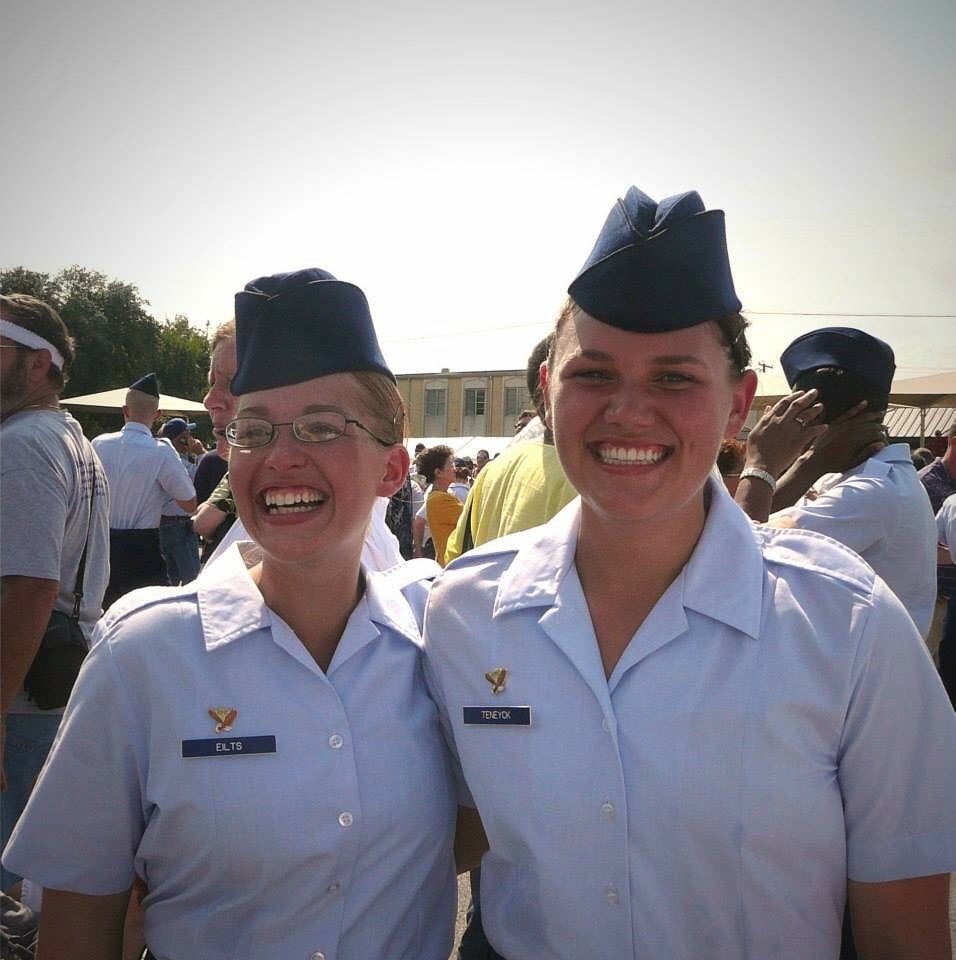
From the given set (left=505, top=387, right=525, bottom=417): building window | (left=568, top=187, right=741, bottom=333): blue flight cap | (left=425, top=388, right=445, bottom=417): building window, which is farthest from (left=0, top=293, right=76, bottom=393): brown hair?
(left=425, top=388, right=445, bottom=417): building window

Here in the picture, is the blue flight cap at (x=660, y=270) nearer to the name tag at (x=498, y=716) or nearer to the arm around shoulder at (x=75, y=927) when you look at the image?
the name tag at (x=498, y=716)

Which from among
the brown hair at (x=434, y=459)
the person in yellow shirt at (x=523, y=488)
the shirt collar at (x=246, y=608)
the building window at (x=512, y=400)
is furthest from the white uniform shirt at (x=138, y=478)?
the building window at (x=512, y=400)

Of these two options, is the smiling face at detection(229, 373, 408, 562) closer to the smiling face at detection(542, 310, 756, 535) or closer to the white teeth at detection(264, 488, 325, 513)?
the white teeth at detection(264, 488, 325, 513)

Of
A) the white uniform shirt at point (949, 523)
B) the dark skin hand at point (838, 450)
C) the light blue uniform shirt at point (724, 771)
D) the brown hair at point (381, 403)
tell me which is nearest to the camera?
the light blue uniform shirt at point (724, 771)

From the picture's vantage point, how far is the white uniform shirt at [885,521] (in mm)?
3117

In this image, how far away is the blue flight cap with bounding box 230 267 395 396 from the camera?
1773mm

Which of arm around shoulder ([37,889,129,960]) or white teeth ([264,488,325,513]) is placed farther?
white teeth ([264,488,325,513])

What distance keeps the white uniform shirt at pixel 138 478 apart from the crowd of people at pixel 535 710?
4796mm

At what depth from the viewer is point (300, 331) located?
70.2 inches

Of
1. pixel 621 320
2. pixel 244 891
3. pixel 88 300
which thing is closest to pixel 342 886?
pixel 244 891

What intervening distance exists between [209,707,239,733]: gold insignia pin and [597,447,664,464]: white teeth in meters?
0.92

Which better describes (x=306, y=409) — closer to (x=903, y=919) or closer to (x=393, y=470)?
(x=393, y=470)

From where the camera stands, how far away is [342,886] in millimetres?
1565

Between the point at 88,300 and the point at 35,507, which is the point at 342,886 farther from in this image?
the point at 88,300
